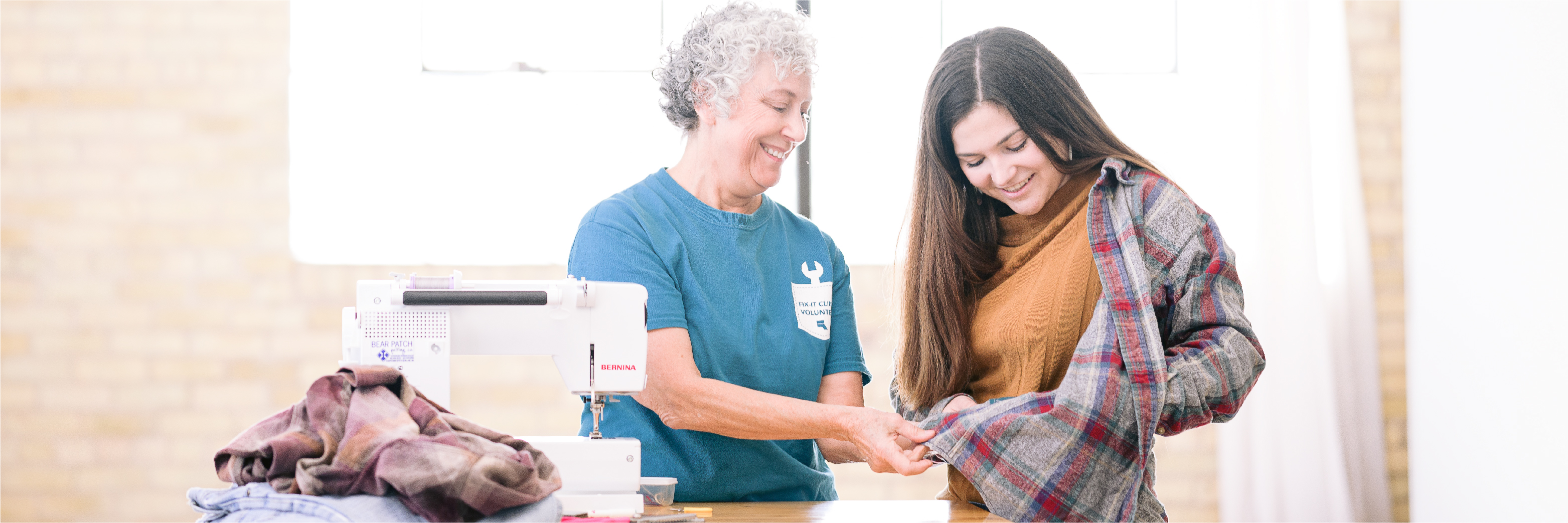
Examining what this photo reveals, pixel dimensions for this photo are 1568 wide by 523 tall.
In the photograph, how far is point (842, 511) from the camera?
1.55 meters

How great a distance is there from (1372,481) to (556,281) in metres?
2.92

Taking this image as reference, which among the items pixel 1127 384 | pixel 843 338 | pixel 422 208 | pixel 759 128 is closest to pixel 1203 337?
pixel 1127 384

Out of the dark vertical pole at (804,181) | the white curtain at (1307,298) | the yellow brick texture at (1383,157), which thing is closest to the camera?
the white curtain at (1307,298)

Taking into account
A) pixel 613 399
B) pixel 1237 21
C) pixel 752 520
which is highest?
pixel 1237 21

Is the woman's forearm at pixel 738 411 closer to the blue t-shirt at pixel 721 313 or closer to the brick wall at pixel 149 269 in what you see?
the blue t-shirt at pixel 721 313

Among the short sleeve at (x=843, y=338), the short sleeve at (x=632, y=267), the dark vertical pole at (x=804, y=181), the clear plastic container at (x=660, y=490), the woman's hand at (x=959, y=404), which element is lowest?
the clear plastic container at (x=660, y=490)

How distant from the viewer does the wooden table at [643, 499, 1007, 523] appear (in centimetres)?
147

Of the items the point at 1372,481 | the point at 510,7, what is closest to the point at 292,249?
the point at 510,7

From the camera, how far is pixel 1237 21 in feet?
10.8

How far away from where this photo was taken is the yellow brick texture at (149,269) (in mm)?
3266

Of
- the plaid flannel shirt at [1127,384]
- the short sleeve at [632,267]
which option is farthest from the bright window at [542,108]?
the plaid flannel shirt at [1127,384]

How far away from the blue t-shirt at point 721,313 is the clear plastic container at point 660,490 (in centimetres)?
22

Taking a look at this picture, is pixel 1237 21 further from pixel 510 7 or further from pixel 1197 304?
pixel 510 7

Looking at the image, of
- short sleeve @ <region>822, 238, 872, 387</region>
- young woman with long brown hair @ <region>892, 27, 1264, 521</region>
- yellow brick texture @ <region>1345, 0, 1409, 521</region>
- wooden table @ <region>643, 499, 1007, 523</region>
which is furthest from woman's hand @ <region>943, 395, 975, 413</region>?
yellow brick texture @ <region>1345, 0, 1409, 521</region>
